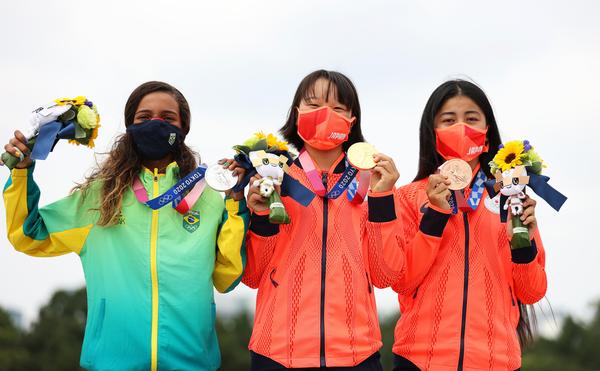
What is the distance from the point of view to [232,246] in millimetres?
5691

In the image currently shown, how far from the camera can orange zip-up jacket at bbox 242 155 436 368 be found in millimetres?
5578

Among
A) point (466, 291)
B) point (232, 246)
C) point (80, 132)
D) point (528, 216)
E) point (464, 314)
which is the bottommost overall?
point (464, 314)

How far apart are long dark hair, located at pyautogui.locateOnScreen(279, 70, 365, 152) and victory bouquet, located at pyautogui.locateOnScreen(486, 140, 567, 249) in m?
1.01

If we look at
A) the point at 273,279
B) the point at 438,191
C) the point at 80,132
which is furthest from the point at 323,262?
the point at 80,132

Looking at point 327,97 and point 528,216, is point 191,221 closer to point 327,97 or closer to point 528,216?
point 327,97

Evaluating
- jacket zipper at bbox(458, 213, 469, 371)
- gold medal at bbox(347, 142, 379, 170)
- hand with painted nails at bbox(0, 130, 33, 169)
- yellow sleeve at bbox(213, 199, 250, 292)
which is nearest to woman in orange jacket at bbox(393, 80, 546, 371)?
jacket zipper at bbox(458, 213, 469, 371)

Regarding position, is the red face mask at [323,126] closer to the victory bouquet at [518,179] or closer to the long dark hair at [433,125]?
the long dark hair at [433,125]

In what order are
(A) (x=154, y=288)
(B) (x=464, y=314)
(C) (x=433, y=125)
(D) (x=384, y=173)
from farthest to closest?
(C) (x=433, y=125)
(B) (x=464, y=314)
(D) (x=384, y=173)
(A) (x=154, y=288)

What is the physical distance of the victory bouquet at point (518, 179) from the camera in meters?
5.91

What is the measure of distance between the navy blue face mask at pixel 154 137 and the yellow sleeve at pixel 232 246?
23.9 inches

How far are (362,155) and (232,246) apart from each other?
107cm

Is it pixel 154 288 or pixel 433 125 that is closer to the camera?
pixel 154 288

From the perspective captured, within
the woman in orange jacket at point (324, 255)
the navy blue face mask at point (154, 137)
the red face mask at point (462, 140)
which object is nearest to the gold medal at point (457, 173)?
the red face mask at point (462, 140)

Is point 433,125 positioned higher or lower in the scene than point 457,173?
higher
